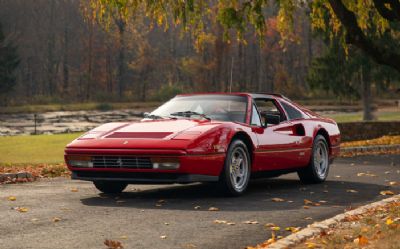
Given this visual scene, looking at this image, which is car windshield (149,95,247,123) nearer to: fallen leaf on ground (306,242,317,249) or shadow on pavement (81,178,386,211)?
shadow on pavement (81,178,386,211)

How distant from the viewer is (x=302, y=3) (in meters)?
13.5

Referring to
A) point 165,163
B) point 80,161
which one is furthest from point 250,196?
point 80,161

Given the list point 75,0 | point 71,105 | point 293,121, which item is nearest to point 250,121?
point 293,121

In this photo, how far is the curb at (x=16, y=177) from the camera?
12.0 m

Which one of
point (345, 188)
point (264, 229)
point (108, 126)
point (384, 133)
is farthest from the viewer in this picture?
point (384, 133)

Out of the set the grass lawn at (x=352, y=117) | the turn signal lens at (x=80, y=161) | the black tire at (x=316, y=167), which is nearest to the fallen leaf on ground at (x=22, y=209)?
the turn signal lens at (x=80, y=161)

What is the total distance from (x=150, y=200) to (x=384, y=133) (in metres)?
20.2

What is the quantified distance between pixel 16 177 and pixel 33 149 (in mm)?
11965

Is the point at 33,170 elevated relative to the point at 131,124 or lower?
lower

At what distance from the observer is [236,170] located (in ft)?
32.1

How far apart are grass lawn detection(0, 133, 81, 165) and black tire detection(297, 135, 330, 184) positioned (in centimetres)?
829

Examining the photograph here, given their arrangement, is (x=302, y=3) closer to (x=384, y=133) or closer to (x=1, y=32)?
(x=384, y=133)

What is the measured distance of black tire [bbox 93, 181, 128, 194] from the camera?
398 inches

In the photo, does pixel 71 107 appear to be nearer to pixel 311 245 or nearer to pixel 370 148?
pixel 370 148
